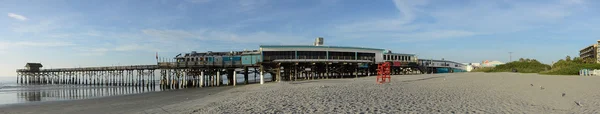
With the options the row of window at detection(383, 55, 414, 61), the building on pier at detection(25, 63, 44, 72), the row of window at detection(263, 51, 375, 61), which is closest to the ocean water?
the row of window at detection(263, 51, 375, 61)

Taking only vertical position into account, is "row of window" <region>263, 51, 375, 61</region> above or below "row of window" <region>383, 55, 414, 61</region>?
above

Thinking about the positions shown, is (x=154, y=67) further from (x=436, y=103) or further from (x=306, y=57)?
(x=436, y=103)

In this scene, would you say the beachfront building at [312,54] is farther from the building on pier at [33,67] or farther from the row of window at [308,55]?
the building on pier at [33,67]

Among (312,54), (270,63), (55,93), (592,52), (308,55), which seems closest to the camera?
(55,93)

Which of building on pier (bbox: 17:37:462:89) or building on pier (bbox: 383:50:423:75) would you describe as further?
building on pier (bbox: 383:50:423:75)

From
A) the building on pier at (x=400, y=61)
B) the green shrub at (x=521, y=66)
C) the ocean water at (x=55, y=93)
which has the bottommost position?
the ocean water at (x=55, y=93)

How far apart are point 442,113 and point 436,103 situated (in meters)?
2.29

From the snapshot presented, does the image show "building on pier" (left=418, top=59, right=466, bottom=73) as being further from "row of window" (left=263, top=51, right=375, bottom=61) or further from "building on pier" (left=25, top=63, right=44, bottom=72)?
"building on pier" (left=25, top=63, right=44, bottom=72)

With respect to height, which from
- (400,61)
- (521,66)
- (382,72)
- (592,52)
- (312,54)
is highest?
(592,52)

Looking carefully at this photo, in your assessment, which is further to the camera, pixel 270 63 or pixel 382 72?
pixel 270 63

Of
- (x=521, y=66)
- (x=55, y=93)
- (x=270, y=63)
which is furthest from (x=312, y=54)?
(x=521, y=66)

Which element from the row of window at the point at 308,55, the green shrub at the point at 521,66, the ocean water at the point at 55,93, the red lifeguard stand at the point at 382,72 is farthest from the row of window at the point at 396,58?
the ocean water at the point at 55,93

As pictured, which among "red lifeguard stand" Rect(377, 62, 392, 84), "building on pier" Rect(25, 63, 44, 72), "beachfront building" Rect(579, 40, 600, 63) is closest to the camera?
"red lifeguard stand" Rect(377, 62, 392, 84)

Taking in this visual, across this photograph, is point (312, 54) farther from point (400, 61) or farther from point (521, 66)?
A: point (521, 66)
